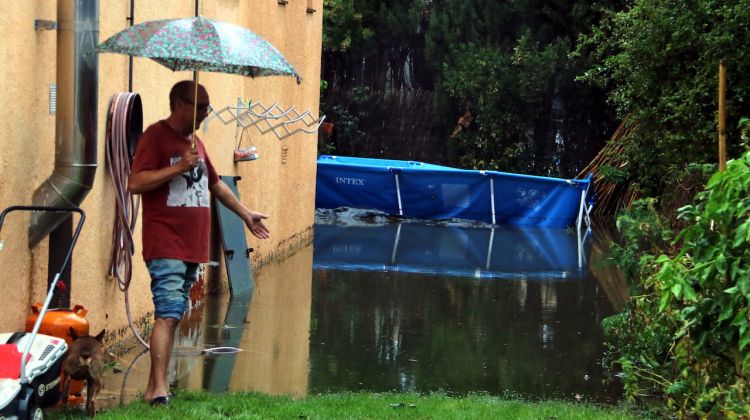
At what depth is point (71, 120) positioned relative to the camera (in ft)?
21.2

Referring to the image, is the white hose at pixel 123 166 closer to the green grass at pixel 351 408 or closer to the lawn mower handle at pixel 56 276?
the lawn mower handle at pixel 56 276

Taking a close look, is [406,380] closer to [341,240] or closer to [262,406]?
[262,406]

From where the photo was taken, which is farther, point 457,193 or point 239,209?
point 457,193

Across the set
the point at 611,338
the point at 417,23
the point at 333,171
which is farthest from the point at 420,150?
the point at 611,338

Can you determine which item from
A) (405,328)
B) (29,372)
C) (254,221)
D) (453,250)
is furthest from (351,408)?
(453,250)

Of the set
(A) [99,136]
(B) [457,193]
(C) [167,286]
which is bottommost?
(B) [457,193]

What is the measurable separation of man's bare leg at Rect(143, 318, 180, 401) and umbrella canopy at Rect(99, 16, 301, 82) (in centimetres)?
140

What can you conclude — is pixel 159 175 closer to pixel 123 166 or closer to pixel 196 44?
pixel 196 44

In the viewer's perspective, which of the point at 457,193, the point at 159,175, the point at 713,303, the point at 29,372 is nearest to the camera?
the point at 29,372

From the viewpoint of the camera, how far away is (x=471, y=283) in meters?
13.0

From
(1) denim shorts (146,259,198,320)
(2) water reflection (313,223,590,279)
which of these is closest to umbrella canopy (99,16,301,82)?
(1) denim shorts (146,259,198,320)

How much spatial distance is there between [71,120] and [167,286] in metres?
1.14

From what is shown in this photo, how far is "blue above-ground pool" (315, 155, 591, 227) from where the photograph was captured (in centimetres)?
2050

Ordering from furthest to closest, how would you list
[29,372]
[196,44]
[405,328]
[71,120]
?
[405,328], [71,120], [196,44], [29,372]
